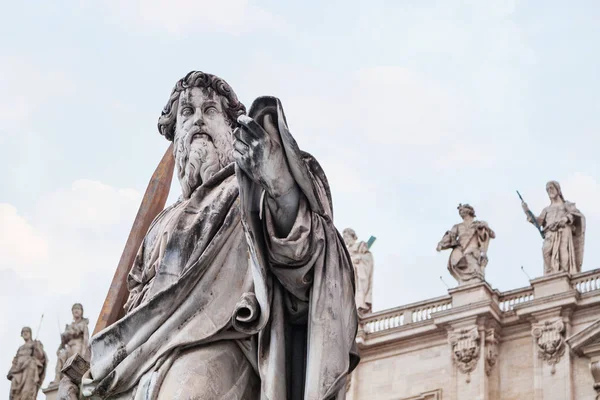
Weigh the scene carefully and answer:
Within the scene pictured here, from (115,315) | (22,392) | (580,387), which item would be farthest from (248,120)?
(22,392)

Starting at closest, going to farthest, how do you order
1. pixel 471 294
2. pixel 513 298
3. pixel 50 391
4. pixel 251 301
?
pixel 251 301 → pixel 471 294 → pixel 513 298 → pixel 50 391

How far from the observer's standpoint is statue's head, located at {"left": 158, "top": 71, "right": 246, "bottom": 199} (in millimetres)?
4496

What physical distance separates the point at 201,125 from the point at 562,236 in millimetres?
25521

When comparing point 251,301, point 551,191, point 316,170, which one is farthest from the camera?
point 551,191

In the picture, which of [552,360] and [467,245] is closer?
[552,360]

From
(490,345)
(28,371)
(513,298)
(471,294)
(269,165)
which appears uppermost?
(513,298)

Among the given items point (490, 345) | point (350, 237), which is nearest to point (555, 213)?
point (490, 345)

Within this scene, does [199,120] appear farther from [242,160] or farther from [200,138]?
[242,160]

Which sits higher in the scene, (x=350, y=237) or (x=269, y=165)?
(x=350, y=237)

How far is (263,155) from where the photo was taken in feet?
12.8

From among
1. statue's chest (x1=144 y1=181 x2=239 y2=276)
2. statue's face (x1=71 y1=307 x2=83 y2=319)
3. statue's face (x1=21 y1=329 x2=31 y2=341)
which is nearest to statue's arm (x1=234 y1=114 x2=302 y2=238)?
statue's chest (x1=144 y1=181 x2=239 y2=276)

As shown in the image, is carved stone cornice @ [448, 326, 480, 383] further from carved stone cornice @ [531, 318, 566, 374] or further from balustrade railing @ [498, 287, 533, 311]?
carved stone cornice @ [531, 318, 566, 374]

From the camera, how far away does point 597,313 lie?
28.4 meters

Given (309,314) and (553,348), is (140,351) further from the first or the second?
(553,348)
